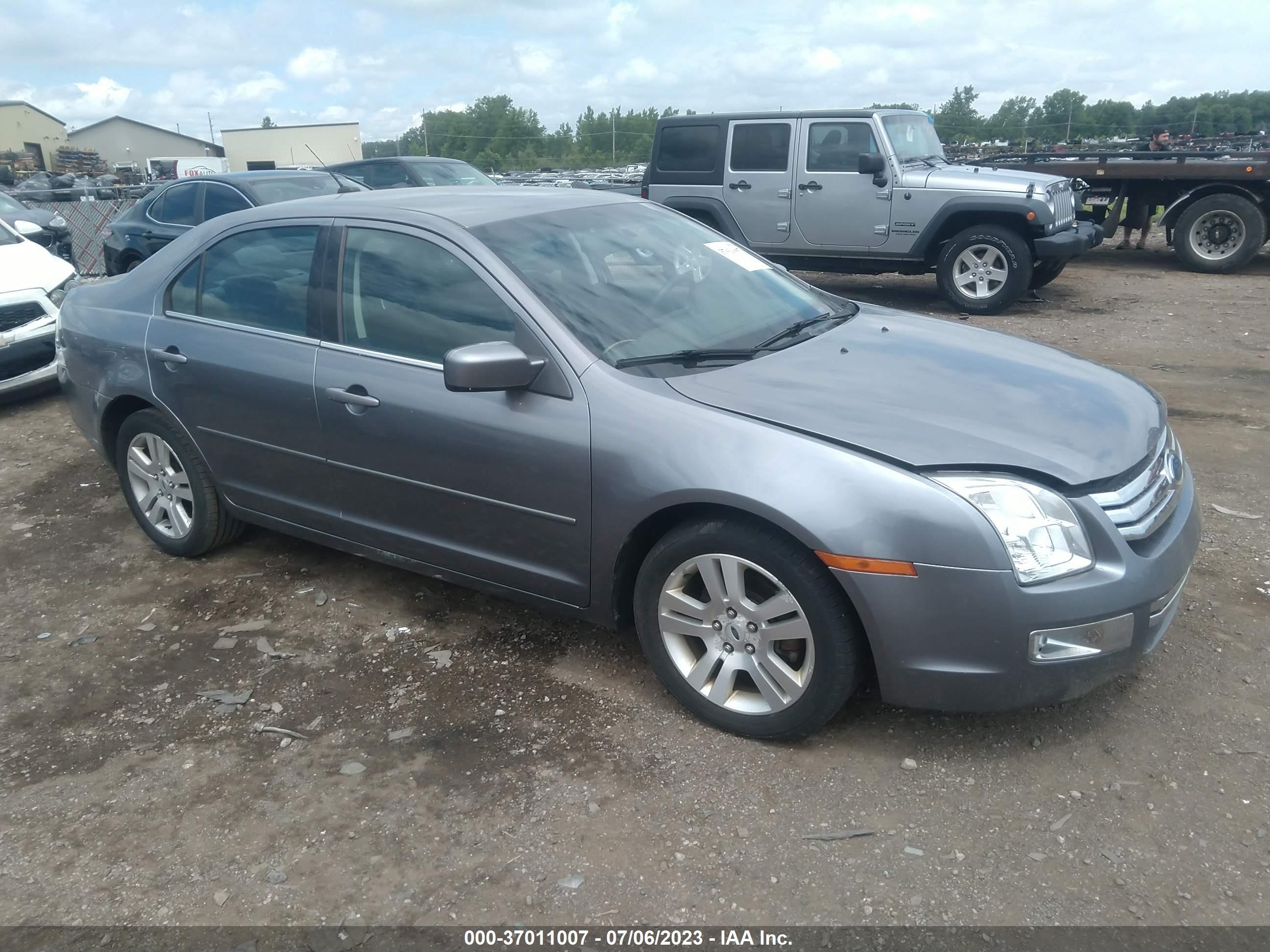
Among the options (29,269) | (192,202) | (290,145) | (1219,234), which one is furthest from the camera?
(290,145)

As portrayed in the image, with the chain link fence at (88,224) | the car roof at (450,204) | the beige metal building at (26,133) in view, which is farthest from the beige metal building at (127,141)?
the car roof at (450,204)

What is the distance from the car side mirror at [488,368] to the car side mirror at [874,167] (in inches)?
302

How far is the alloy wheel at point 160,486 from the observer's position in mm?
4430

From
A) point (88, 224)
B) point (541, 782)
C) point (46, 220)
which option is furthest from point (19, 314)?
point (88, 224)

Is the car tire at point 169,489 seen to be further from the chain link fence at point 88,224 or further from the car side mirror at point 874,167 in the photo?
the chain link fence at point 88,224

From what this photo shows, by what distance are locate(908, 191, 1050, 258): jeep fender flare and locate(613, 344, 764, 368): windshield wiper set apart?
7093 mm

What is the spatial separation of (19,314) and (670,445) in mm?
6574

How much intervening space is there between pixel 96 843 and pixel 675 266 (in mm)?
2706

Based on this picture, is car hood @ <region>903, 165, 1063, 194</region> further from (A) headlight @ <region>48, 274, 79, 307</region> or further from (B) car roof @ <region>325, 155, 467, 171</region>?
(A) headlight @ <region>48, 274, 79, 307</region>

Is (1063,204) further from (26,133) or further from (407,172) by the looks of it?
(26,133)

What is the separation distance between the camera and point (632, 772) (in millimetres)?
2924

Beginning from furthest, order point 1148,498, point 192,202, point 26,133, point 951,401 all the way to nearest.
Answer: point 26,133 → point 192,202 → point 951,401 → point 1148,498

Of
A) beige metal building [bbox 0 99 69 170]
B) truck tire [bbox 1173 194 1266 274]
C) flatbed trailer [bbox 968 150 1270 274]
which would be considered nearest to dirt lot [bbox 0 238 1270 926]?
flatbed trailer [bbox 968 150 1270 274]

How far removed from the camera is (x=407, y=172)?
12.0 meters
